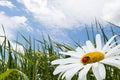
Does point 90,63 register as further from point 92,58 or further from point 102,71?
point 102,71

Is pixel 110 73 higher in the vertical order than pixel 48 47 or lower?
lower

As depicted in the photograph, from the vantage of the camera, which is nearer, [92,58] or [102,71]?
[102,71]

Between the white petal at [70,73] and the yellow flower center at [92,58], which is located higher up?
the yellow flower center at [92,58]

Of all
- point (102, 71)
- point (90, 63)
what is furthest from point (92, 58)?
point (102, 71)

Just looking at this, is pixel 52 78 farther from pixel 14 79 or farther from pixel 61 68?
pixel 61 68

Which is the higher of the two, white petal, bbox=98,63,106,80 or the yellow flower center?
the yellow flower center

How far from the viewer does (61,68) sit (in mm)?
957

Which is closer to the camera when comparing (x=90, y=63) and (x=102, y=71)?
(x=102, y=71)

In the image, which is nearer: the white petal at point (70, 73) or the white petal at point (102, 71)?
the white petal at point (102, 71)

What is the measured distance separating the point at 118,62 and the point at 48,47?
53.9 inches

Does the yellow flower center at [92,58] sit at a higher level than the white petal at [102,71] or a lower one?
higher

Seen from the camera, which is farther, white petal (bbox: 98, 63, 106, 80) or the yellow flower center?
the yellow flower center

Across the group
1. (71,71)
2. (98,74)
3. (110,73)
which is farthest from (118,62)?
(110,73)

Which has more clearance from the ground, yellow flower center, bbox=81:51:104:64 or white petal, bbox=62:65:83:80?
yellow flower center, bbox=81:51:104:64
